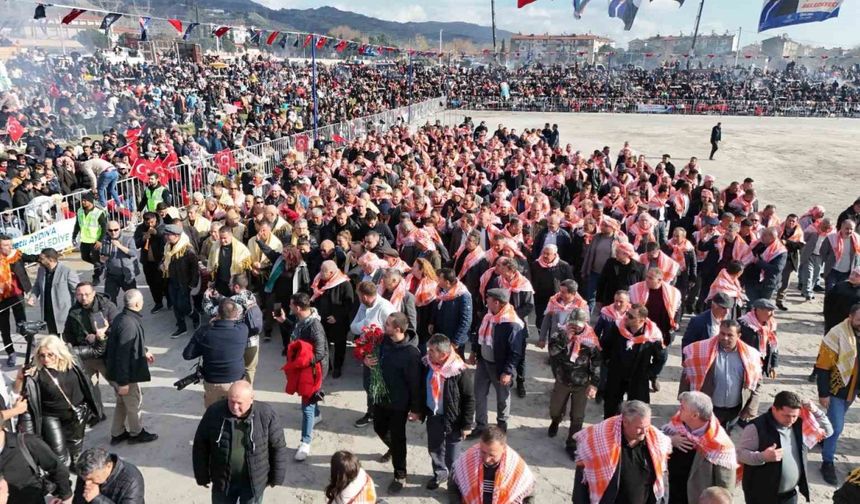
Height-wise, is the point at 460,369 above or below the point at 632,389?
above

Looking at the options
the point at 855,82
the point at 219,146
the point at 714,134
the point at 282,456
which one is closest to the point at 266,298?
the point at 282,456

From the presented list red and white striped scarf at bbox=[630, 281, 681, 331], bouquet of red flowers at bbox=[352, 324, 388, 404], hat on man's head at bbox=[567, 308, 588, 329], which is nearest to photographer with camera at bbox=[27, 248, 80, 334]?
bouquet of red flowers at bbox=[352, 324, 388, 404]

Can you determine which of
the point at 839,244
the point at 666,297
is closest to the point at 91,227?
the point at 666,297

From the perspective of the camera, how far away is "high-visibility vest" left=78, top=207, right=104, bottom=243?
29.0ft

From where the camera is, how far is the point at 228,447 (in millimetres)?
3787

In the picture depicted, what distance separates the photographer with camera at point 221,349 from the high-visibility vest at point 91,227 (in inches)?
200

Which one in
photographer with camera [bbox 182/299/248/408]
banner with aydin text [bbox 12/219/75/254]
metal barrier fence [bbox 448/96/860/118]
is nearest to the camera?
photographer with camera [bbox 182/299/248/408]

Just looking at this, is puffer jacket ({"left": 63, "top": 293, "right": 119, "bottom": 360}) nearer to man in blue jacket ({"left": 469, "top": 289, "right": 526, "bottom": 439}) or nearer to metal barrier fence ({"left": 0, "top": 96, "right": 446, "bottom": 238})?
man in blue jacket ({"left": 469, "top": 289, "right": 526, "bottom": 439})

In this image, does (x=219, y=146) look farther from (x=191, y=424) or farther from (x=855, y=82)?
(x=855, y=82)

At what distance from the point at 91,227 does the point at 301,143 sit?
10.9 meters

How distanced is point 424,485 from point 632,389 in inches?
80.3

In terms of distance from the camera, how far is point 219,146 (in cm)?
1719

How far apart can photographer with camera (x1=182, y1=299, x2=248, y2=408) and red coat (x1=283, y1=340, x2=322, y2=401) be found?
0.42m

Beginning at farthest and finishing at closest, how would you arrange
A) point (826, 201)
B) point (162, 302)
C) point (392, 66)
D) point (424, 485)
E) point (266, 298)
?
point (392, 66) < point (826, 201) < point (162, 302) < point (266, 298) < point (424, 485)
